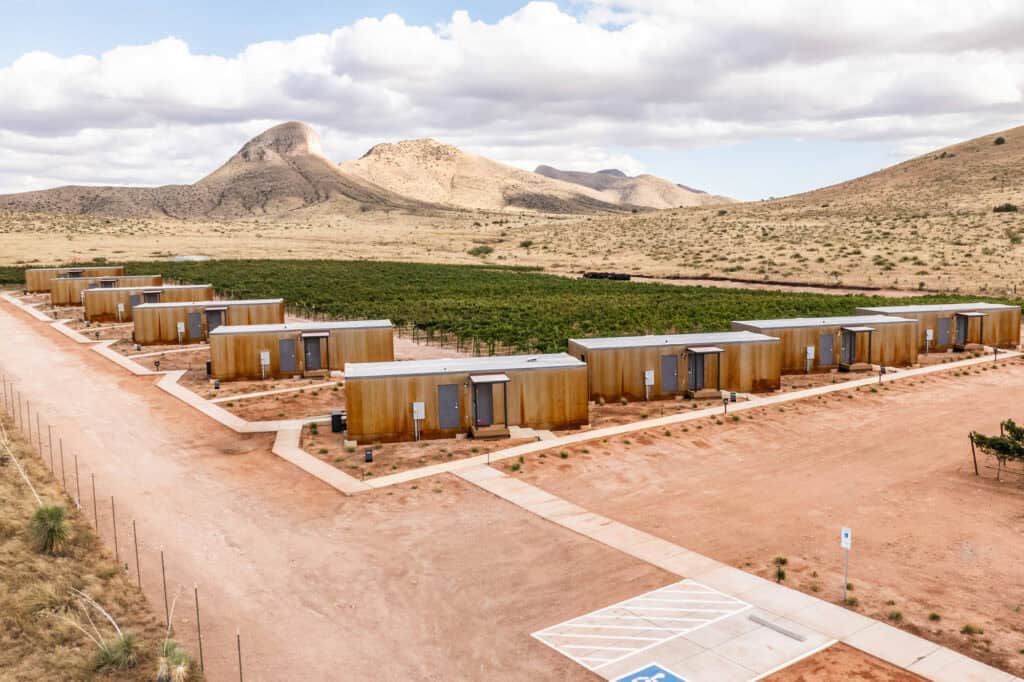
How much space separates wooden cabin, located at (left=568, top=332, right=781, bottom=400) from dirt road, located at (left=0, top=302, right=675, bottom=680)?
43.2ft

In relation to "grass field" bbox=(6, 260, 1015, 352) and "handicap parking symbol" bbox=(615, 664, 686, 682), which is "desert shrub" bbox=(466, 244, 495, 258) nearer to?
"grass field" bbox=(6, 260, 1015, 352)

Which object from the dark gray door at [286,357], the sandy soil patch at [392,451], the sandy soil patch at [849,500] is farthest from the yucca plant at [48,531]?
the dark gray door at [286,357]

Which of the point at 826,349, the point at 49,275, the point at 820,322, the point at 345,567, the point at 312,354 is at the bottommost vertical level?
the point at 345,567

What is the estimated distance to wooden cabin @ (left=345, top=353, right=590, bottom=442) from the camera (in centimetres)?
2947

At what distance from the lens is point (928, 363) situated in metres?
46.4

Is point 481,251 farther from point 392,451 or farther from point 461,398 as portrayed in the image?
point 392,451

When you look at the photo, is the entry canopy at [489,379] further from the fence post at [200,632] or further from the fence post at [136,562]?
the fence post at [200,632]

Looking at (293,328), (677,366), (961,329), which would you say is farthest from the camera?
(961,329)

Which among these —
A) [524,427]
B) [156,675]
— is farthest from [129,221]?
[156,675]

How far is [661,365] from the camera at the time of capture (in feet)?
120

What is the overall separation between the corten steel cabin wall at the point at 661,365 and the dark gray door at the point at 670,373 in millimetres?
79

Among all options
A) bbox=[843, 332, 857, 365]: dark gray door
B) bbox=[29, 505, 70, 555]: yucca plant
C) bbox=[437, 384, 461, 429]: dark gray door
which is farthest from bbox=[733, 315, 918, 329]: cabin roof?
bbox=[29, 505, 70, 555]: yucca plant

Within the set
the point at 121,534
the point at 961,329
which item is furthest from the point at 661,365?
the point at 961,329

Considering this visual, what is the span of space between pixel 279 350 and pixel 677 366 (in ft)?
70.6
